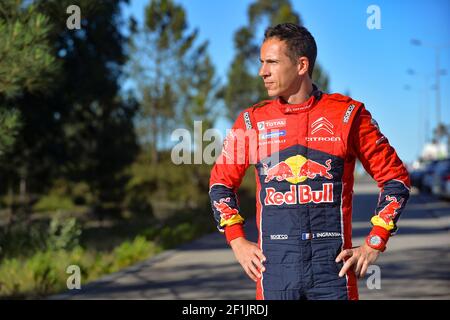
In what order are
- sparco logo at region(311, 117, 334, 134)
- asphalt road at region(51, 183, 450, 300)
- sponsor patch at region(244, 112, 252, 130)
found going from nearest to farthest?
sparco logo at region(311, 117, 334, 134) → sponsor patch at region(244, 112, 252, 130) → asphalt road at region(51, 183, 450, 300)

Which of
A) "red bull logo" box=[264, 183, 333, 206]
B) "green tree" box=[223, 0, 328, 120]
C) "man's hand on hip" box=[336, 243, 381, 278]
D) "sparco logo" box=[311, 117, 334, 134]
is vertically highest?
"green tree" box=[223, 0, 328, 120]

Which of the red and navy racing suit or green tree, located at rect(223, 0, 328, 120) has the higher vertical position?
green tree, located at rect(223, 0, 328, 120)

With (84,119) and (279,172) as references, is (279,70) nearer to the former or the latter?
(279,172)

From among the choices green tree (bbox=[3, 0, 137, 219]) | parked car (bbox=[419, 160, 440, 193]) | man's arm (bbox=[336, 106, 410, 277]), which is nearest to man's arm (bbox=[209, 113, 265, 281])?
man's arm (bbox=[336, 106, 410, 277])

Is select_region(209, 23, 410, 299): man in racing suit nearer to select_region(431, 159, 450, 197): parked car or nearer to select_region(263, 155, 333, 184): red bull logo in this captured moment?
select_region(263, 155, 333, 184): red bull logo

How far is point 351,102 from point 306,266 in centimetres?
75

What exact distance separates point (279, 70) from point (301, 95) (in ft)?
0.52

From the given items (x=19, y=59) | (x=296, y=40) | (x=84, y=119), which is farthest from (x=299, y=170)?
(x=84, y=119)

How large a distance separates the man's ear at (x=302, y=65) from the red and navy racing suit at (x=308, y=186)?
4.9 inches

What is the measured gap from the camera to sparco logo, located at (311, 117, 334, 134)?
11.4 feet

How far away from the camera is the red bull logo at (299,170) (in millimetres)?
3410

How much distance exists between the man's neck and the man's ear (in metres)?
0.05

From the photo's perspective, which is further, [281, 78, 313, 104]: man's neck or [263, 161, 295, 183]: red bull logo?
[281, 78, 313, 104]: man's neck

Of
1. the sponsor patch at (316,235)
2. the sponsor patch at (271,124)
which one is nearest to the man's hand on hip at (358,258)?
the sponsor patch at (316,235)
